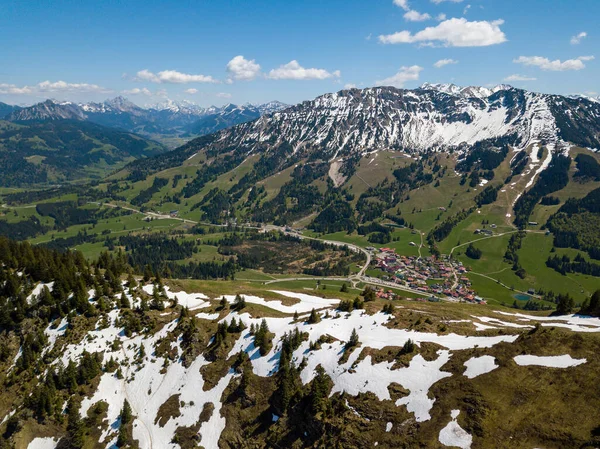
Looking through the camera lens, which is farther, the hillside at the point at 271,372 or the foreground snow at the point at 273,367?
the foreground snow at the point at 273,367

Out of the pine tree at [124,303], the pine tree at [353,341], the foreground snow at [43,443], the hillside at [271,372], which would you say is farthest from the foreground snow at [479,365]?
the pine tree at [124,303]

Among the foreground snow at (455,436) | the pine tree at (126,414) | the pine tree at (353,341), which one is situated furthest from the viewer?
the pine tree at (126,414)

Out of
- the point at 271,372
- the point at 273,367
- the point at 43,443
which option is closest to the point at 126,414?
the point at 43,443

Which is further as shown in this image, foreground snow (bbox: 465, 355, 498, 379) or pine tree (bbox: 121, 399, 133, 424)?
pine tree (bbox: 121, 399, 133, 424)

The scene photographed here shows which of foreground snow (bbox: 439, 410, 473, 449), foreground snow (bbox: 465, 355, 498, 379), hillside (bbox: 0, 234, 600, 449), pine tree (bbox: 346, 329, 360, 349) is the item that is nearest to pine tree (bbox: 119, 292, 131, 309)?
hillside (bbox: 0, 234, 600, 449)

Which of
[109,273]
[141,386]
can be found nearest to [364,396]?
[141,386]

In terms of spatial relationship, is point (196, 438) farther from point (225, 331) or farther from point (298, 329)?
point (298, 329)

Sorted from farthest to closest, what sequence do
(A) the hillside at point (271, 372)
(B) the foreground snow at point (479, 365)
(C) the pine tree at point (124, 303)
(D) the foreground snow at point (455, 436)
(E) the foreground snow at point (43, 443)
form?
(C) the pine tree at point (124, 303) < (E) the foreground snow at point (43, 443) < (B) the foreground snow at point (479, 365) < (A) the hillside at point (271, 372) < (D) the foreground snow at point (455, 436)

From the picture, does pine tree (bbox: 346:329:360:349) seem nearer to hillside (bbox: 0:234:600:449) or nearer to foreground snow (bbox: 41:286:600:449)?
hillside (bbox: 0:234:600:449)

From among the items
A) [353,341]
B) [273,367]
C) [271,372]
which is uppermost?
[353,341]

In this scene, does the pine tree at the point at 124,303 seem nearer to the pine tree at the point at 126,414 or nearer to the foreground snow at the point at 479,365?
the pine tree at the point at 126,414

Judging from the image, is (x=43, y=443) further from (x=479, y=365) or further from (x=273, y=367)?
(x=479, y=365)
